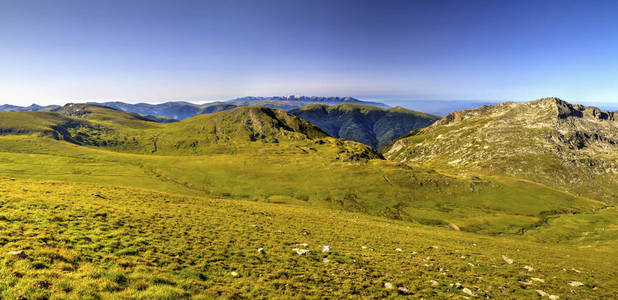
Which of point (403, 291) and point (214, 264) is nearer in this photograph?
point (403, 291)

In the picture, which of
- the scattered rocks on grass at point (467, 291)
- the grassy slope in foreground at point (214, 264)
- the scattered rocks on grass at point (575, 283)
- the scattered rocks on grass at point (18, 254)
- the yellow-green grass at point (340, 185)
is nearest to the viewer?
the grassy slope in foreground at point (214, 264)

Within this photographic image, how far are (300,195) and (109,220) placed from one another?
9057 cm

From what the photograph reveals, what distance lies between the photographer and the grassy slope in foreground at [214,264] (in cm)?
1172

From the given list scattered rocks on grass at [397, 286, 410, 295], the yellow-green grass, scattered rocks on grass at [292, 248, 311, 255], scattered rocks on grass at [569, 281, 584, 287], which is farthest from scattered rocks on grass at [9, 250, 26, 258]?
the yellow-green grass

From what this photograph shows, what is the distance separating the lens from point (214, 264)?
56.0 ft

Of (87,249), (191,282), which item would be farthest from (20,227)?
(191,282)

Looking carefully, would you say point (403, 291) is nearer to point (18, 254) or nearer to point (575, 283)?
point (575, 283)

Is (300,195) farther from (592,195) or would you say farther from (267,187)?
(592,195)

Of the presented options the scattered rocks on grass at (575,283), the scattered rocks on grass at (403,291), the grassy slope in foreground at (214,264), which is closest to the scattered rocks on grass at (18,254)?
the grassy slope in foreground at (214,264)

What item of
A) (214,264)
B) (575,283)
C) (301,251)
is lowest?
(575,283)

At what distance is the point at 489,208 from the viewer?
116062 millimetres

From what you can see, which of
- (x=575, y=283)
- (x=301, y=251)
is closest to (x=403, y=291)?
(x=301, y=251)

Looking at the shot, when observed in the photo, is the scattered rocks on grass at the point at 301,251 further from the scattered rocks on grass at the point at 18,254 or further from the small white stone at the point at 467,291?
the scattered rocks on grass at the point at 18,254

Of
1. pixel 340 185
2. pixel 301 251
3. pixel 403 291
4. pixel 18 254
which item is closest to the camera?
pixel 18 254
